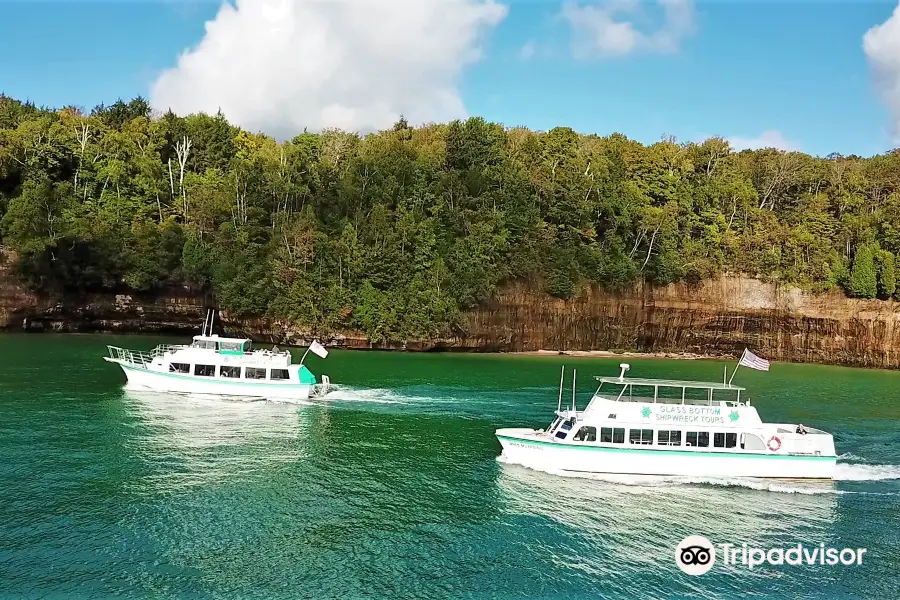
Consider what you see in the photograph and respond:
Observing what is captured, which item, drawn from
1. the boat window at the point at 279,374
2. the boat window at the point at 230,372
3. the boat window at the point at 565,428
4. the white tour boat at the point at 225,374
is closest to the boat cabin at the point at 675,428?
the boat window at the point at 565,428

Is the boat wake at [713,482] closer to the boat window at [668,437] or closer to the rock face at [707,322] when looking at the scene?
the boat window at [668,437]

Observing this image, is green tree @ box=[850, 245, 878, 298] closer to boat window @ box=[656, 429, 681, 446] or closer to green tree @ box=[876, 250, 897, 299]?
green tree @ box=[876, 250, 897, 299]

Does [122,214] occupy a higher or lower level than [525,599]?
higher

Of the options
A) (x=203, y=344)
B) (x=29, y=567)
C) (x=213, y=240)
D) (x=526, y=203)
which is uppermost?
(x=526, y=203)

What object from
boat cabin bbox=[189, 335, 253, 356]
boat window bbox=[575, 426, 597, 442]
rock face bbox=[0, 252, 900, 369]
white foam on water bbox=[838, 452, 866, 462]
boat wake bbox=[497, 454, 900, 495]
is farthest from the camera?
rock face bbox=[0, 252, 900, 369]

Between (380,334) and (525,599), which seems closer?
(525,599)

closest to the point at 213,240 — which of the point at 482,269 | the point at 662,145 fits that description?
the point at 482,269

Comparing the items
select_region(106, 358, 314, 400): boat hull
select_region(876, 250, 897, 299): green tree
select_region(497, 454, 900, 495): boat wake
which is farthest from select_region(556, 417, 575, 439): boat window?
select_region(876, 250, 897, 299): green tree

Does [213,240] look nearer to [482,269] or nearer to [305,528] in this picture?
[482,269]
